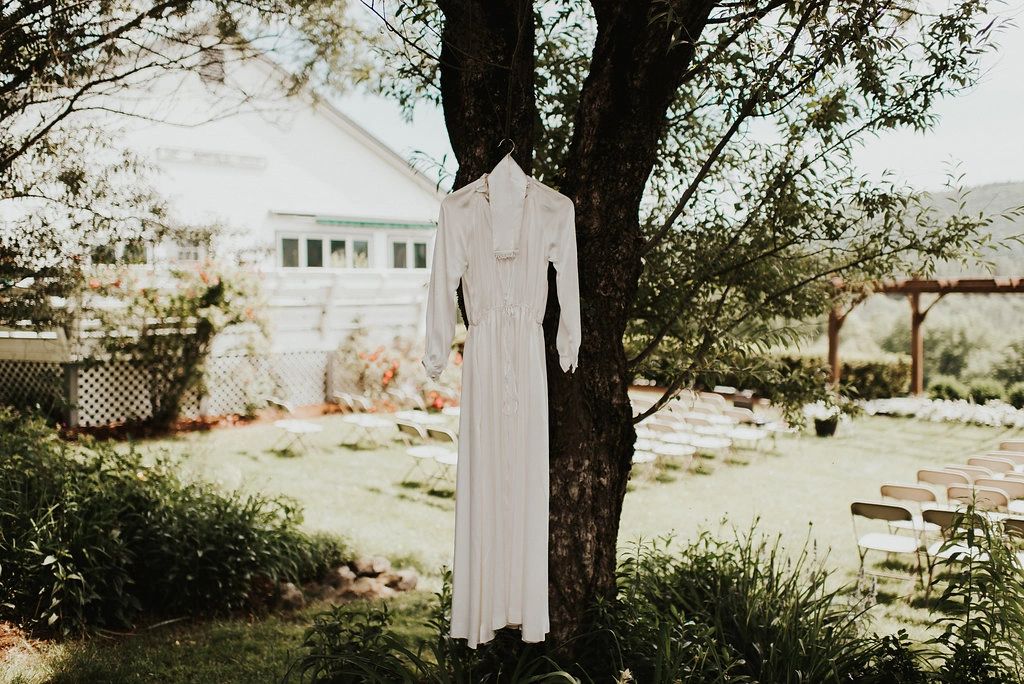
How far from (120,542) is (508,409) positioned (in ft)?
11.6

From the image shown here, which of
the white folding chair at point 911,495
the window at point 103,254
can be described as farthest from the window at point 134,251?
the white folding chair at point 911,495

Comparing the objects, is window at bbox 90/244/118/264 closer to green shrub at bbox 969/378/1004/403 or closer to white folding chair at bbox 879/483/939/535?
white folding chair at bbox 879/483/939/535

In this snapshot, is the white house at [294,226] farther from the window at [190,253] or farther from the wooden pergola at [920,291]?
the wooden pergola at [920,291]

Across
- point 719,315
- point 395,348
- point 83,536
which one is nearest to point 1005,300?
point 395,348

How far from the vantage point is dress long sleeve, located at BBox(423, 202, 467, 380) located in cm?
328

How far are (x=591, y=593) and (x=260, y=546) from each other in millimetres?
3258

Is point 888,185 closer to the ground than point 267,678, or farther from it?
farther from it

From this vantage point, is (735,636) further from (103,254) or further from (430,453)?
(103,254)

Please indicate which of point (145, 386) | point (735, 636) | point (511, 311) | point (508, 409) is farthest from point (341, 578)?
point (145, 386)

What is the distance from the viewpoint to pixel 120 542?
5.29 meters

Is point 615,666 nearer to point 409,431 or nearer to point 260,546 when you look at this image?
point 260,546

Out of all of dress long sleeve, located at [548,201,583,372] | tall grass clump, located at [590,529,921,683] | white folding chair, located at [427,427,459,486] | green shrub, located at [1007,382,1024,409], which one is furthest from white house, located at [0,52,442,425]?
green shrub, located at [1007,382,1024,409]

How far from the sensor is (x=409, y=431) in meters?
12.5

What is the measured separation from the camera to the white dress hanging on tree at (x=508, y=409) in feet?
10.4
